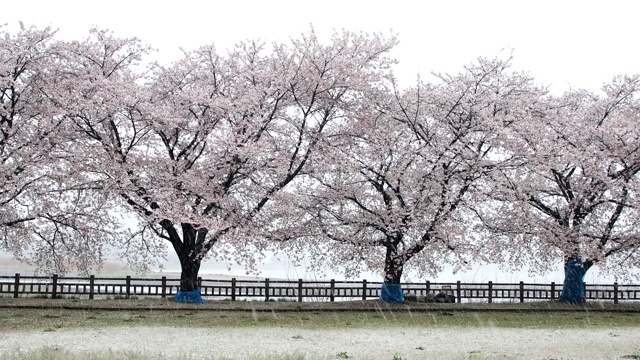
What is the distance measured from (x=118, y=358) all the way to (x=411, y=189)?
1525cm

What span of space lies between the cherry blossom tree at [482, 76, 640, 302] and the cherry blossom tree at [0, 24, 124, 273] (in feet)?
51.8

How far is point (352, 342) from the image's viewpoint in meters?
14.7

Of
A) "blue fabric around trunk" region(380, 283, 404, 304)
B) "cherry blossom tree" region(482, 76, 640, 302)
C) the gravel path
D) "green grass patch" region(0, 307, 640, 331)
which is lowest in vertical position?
"green grass patch" region(0, 307, 640, 331)

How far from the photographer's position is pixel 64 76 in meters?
23.7

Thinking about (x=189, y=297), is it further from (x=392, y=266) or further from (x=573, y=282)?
(x=573, y=282)

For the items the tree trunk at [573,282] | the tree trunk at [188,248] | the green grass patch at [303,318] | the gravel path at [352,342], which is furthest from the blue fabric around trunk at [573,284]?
the tree trunk at [188,248]

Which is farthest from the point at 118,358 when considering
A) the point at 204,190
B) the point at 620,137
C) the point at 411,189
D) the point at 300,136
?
the point at 620,137

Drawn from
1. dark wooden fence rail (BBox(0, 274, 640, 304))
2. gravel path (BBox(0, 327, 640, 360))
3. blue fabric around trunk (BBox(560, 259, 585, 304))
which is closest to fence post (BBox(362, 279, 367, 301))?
dark wooden fence rail (BBox(0, 274, 640, 304))

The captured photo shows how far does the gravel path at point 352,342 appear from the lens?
502 inches

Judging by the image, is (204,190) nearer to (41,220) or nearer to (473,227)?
(41,220)

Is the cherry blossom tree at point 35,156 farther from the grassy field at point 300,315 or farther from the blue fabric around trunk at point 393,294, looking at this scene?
the blue fabric around trunk at point 393,294

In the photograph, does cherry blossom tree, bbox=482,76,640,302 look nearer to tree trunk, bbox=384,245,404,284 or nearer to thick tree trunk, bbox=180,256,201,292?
tree trunk, bbox=384,245,404,284

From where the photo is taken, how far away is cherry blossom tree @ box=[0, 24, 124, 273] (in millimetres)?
21406

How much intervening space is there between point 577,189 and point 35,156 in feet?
68.6
